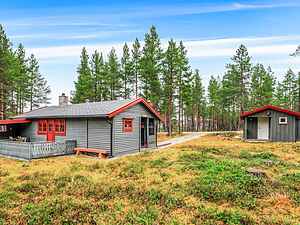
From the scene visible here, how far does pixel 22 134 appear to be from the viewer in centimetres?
2186

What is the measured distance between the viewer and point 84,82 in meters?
39.1

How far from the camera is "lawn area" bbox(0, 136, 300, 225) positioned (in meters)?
6.32

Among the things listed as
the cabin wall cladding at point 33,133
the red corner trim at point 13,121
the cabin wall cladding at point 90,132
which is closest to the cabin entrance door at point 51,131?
the cabin wall cladding at point 90,132

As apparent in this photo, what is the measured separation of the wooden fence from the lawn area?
2.74 m

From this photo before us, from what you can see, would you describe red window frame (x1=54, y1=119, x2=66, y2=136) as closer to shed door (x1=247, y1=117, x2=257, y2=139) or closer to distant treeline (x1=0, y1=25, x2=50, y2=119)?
distant treeline (x1=0, y1=25, x2=50, y2=119)

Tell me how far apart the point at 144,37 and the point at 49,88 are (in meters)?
20.0

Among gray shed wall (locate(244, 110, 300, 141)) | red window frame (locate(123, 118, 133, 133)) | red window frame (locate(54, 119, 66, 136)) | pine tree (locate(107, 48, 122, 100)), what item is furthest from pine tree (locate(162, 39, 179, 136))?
red window frame (locate(54, 119, 66, 136))

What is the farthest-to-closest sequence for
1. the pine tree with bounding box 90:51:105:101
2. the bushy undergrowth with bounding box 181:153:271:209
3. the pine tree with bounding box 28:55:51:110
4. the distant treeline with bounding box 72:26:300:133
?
the pine tree with bounding box 90:51:105:101
the pine tree with bounding box 28:55:51:110
the distant treeline with bounding box 72:26:300:133
the bushy undergrowth with bounding box 181:153:271:209

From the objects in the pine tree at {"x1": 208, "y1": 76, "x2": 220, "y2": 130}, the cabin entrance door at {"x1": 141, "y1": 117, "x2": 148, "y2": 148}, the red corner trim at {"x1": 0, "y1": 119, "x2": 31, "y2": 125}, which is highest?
the pine tree at {"x1": 208, "y1": 76, "x2": 220, "y2": 130}

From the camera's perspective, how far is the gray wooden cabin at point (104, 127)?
639 inches

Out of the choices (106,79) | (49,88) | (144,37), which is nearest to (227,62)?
(144,37)

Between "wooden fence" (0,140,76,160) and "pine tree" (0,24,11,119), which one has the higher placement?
"pine tree" (0,24,11,119)

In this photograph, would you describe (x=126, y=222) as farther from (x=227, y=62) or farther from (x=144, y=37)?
(x=227, y=62)

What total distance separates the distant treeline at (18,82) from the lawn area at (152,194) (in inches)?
860
